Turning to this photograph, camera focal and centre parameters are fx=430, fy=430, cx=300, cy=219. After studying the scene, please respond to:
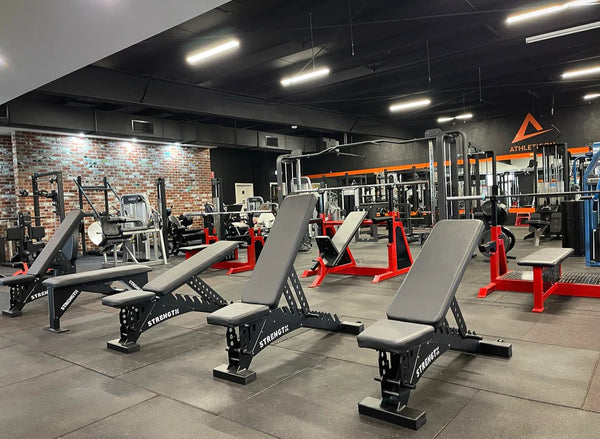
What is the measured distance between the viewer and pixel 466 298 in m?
4.47

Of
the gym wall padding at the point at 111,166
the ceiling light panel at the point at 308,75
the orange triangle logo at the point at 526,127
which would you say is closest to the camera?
the ceiling light panel at the point at 308,75

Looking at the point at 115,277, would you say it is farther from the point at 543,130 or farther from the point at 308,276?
the point at 543,130

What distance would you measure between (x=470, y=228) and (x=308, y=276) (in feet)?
12.3

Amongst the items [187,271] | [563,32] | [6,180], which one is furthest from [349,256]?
[6,180]

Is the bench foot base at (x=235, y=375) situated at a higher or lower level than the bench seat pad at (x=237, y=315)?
lower

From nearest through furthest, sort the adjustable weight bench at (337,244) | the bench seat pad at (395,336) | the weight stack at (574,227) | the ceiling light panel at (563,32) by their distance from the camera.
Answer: the bench seat pad at (395,336)
the adjustable weight bench at (337,244)
the ceiling light panel at (563,32)
the weight stack at (574,227)

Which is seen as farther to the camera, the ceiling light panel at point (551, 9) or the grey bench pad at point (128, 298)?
the ceiling light panel at point (551, 9)

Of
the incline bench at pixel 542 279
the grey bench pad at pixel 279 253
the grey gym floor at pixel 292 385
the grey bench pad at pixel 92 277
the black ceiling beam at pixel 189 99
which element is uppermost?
the black ceiling beam at pixel 189 99

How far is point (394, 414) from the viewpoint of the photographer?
2.04 m

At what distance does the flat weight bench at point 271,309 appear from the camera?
8.73 feet

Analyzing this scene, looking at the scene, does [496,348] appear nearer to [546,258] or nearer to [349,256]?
[546,258]

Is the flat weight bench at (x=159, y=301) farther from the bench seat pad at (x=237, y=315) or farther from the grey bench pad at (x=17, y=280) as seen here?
the grey bench pad at (x=17, y=280)

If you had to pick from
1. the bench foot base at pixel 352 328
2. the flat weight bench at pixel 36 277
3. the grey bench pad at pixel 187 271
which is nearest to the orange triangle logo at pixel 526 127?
the bench foot base at pixel 352 328

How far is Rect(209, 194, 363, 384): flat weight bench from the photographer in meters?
2.66
